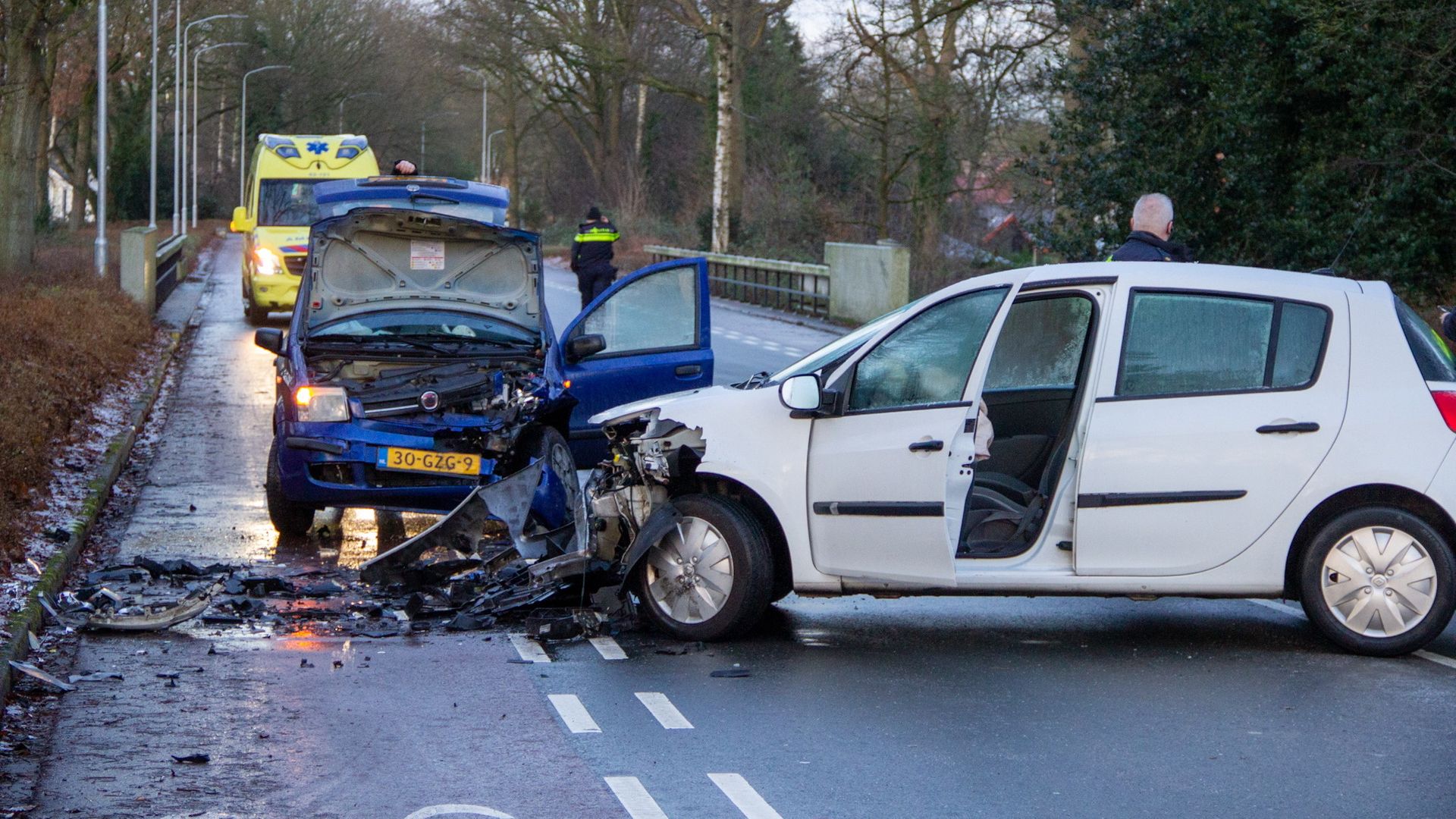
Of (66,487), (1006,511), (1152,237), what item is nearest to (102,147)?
(66,487)

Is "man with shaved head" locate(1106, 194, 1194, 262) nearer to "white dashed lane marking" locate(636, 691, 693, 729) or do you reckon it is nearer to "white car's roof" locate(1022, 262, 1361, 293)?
"white car's roof" locate(1022, 262, 1361, 293)

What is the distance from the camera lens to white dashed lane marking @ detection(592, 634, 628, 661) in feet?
23.2

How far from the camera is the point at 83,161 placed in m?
57.7

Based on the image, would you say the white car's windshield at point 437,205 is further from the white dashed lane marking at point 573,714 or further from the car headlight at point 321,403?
the white dashed lane marking at point 573,714

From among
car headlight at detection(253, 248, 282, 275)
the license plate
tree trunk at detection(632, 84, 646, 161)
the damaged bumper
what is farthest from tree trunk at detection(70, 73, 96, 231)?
Answer: the damaged bumper

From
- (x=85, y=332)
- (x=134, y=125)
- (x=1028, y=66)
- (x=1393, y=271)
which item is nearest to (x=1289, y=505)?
(x=1393, y=271)

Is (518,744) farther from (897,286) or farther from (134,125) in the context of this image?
(134,125)

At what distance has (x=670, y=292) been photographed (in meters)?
10.7

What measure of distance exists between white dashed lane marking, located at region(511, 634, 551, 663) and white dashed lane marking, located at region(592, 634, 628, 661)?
0.23 metres

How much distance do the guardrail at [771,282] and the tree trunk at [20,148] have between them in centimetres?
1082

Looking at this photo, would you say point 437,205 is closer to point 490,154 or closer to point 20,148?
point 20,148

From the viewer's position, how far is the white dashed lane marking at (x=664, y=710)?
19.7 feet

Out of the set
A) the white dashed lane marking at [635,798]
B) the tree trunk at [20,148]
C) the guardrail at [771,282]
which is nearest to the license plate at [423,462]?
the white dashed lane marking at [635,798]

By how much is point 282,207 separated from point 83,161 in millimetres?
35488
